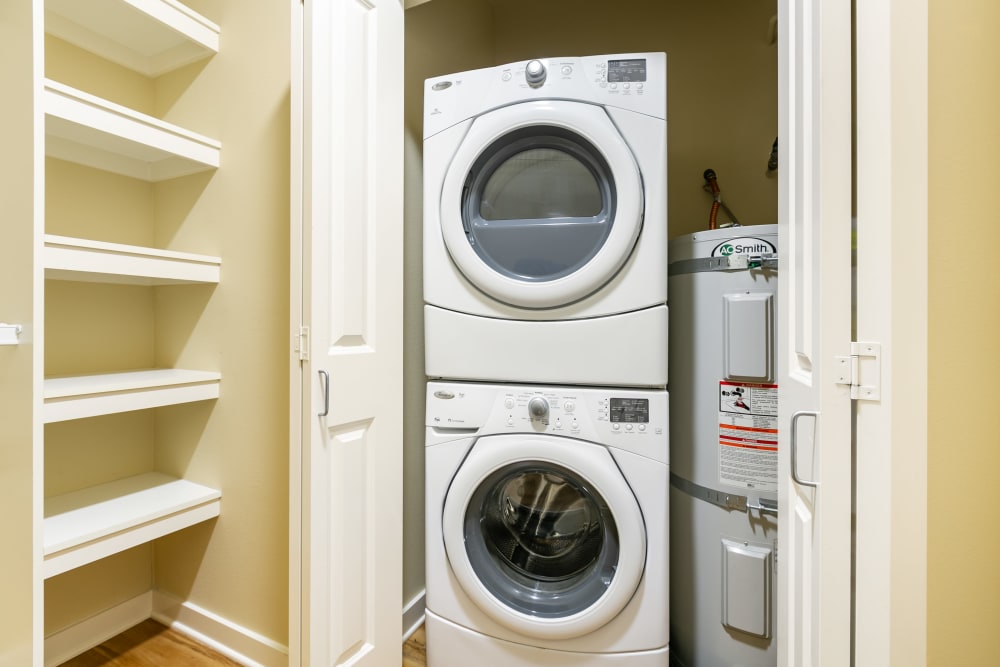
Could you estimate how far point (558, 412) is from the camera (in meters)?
1.25

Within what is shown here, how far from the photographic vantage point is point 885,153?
617 millimetres

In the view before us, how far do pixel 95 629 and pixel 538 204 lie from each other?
6.37 ft

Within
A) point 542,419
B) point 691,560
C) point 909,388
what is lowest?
point 691,560

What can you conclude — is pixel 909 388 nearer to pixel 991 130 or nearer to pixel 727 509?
pixel 991 130

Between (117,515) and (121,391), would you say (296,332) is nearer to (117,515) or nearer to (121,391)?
(121,391)

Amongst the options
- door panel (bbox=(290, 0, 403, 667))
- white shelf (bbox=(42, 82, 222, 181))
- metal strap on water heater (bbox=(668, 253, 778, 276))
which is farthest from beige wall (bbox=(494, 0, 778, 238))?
white shelf (bbox=(42, 82, 222, 181))

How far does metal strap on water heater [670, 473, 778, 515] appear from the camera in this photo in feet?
3.92

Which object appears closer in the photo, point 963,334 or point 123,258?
point 963,334

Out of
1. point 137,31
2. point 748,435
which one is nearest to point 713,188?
point 748,435

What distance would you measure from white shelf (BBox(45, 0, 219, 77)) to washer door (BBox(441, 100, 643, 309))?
957 mm

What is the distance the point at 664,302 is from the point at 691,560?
758 millimetres

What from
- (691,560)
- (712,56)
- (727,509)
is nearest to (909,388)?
(727,509)

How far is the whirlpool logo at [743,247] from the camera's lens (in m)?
1.21
